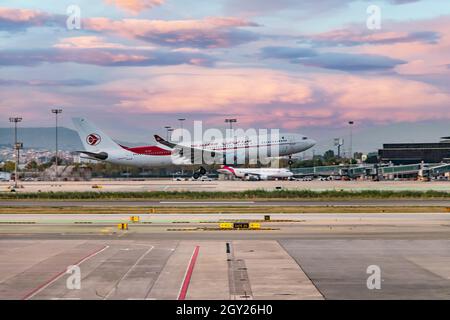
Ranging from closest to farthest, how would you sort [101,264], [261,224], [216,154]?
[101,264] < [261,224] < [216,154]

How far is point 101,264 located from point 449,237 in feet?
79.4

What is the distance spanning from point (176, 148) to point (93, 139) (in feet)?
63.7

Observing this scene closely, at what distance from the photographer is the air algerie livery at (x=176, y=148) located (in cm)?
12731

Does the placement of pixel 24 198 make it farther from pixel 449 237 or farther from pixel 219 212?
pixel 449 237

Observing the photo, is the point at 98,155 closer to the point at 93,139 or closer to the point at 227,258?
the point at 93,139

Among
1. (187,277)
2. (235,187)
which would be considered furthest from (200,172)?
(187,277)

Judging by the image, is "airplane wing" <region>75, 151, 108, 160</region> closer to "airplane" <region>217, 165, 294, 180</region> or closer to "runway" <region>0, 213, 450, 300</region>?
"airplane" <region>217, 165, 294, 180</region>

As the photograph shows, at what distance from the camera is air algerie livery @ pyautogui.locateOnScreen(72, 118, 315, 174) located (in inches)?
5012

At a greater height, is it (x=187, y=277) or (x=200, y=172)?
(x=200, y=172)

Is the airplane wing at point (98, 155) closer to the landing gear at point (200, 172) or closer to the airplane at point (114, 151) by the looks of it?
the airplane at point (114, 151)

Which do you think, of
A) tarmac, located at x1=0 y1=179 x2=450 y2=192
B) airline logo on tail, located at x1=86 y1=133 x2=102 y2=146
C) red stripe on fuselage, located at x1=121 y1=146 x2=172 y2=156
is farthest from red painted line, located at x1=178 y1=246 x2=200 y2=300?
airline logo on tail, located at x1=86 y1=133 x2=102 y2=146

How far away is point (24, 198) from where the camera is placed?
94.2 m

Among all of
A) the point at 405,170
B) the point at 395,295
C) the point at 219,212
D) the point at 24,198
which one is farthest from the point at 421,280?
the point at 405,170

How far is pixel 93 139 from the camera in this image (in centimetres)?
13762
